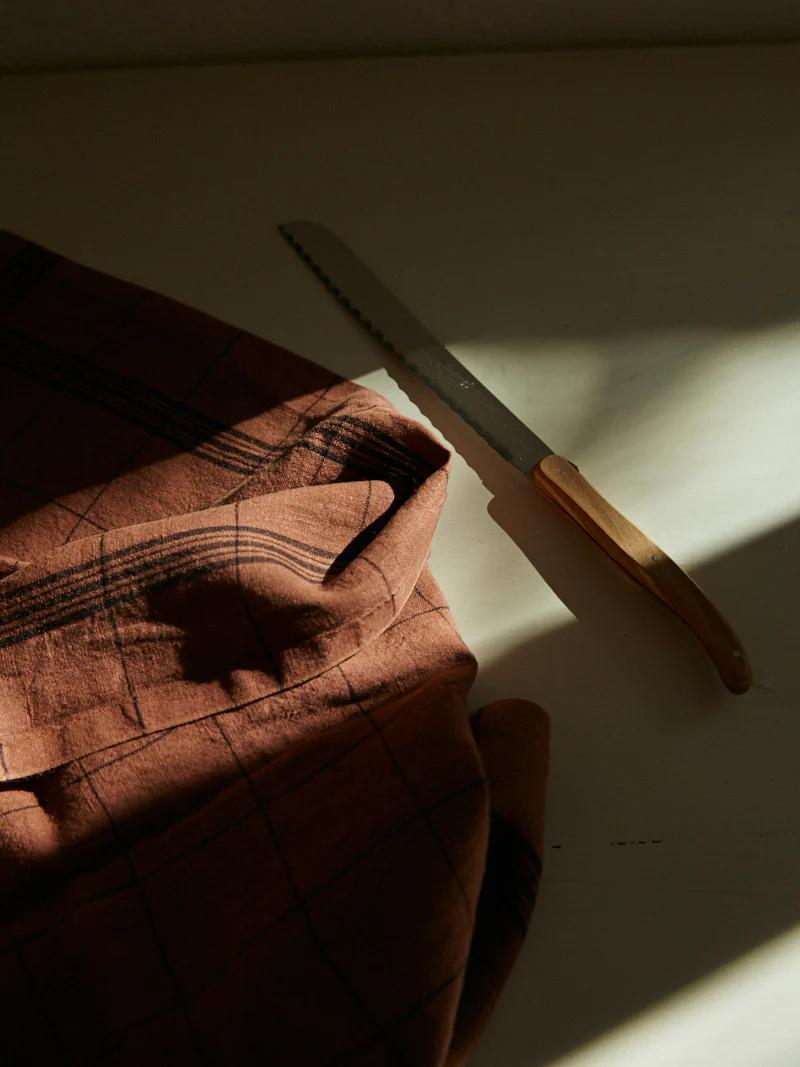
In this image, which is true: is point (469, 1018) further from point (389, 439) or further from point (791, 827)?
point (389, 439)

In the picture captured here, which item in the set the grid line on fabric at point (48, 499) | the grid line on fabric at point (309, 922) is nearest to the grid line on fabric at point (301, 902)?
the grid line on fabric at point (309, 922)

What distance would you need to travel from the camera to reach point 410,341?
34.4 inches

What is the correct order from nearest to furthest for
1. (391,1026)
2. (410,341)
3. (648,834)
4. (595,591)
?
(391,1026), (648,834), (595,591), (410,341)

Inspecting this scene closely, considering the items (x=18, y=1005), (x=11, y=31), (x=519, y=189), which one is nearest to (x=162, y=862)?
(x=18, y=1005)

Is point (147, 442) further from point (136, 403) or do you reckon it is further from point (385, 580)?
point (385, 580)

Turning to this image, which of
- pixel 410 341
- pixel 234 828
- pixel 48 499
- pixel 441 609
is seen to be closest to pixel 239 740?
pixel 234 828

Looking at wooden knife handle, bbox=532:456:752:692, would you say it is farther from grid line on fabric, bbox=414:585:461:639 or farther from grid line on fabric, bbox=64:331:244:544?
grid line on fabric, bbox=64:331:244:544

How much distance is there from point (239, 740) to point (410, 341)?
1.37 feet

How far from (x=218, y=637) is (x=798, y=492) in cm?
48

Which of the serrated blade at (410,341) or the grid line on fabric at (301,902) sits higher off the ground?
the serrated blade at (410,341)

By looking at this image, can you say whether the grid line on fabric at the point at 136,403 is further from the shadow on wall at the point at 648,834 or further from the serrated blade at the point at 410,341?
the shadow on wall at the point at 648,834

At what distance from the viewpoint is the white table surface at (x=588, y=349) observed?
59 centimetres

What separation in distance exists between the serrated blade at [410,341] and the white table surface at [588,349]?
0.03 metres

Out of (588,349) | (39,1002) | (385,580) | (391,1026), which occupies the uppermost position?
(588,349)
